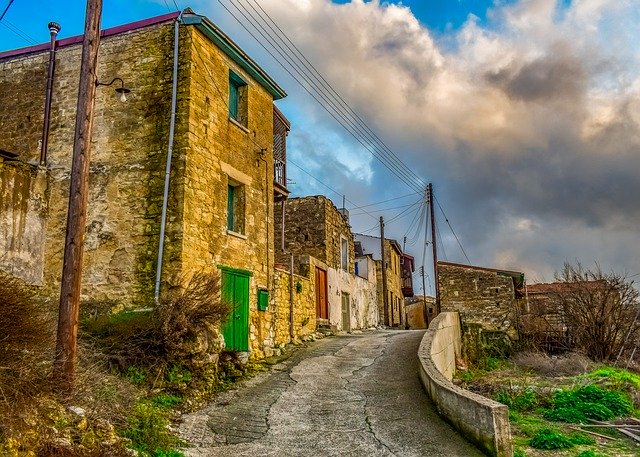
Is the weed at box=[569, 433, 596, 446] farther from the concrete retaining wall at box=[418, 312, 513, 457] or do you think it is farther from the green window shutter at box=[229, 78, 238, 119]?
the green window shutter at box=[229, 78, 238, 119]

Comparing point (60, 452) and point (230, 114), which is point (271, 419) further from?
point (230, 114)

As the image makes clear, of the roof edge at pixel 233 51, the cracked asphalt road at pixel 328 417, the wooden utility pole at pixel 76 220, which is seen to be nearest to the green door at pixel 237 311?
the cracked asphalt road at pixel 328 417

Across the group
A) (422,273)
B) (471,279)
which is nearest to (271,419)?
(471,279)

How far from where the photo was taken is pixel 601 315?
62.3 ft

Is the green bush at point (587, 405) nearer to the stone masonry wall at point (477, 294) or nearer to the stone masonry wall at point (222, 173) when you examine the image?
the stone masonry wall at point (222, 173)

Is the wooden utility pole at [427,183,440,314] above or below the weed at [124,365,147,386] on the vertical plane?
above

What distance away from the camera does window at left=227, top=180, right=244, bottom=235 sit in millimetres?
13172

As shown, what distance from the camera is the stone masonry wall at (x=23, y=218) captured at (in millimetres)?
10477

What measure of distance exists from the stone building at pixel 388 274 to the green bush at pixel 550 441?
2274 cm

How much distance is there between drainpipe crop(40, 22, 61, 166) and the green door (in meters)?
4.86

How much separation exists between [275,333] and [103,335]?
5.58 metres

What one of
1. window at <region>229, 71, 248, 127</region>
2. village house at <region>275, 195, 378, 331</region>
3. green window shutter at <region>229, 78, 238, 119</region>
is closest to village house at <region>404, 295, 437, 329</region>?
village house at <region>275, 195, 378, 331</region>

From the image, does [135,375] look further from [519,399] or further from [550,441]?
[519,399]

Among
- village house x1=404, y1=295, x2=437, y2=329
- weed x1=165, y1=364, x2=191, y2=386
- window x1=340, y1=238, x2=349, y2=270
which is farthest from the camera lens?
village house x1=404, y1=295, x2=437, y2=329
